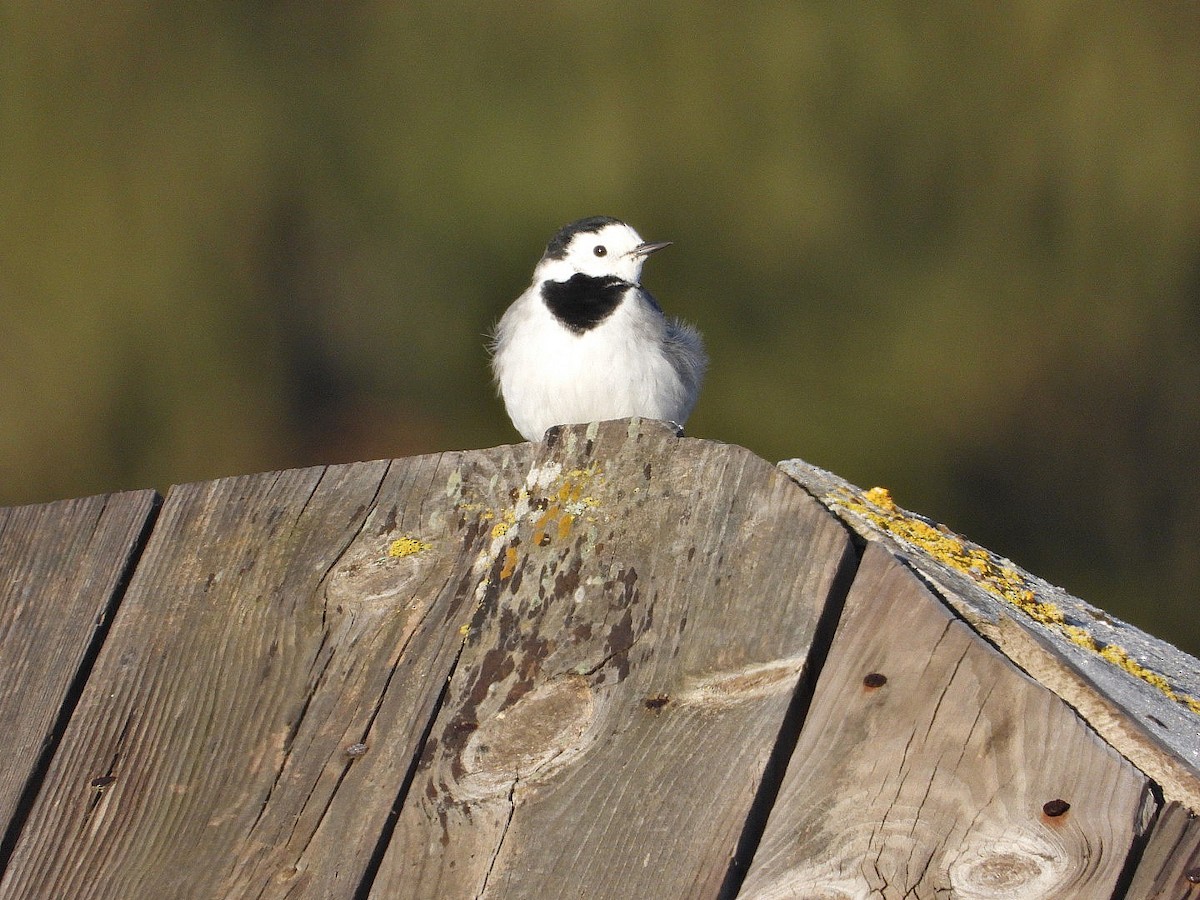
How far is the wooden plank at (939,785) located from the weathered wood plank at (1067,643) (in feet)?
0.13

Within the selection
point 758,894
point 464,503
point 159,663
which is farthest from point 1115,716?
point 159,663

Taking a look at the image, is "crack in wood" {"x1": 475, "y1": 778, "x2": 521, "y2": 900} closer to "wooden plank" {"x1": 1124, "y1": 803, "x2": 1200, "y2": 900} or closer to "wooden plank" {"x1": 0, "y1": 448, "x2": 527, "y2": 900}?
"wooden plank" {"x1": 0, "y1": 448, "x2": 527, "y2": 900}

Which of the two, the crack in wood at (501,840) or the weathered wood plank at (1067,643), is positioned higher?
the weathered wood plank at (1067,643)

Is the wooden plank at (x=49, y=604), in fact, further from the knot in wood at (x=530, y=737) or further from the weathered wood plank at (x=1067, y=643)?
the weathered wood plank at (x=1067, y=643)

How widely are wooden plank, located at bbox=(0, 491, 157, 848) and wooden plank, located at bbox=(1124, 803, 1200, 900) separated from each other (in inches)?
55.6

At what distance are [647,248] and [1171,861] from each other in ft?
11.8

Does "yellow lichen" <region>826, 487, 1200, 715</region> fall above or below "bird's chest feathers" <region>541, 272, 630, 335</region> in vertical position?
above

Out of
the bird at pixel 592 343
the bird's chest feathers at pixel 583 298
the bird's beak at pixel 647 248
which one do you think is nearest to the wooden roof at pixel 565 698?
the bird at pixel 592 343

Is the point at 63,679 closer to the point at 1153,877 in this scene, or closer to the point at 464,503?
the point at 464,503

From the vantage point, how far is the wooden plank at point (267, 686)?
1886 millimetres

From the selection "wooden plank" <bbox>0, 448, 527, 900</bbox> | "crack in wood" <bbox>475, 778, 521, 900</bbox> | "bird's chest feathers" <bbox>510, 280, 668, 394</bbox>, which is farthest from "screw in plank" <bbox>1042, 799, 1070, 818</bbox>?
"bird's chest feathers" <bbox>510, 280, 668, 394</bbox>

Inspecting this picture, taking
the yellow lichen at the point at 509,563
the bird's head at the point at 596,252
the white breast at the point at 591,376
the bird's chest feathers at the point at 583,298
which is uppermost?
the yellow lichen at the point at 509,563

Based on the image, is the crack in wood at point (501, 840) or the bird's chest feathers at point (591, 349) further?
the bird's chest feathers at point (591, 349)

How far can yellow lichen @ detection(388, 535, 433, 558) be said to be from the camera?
6.97ft
